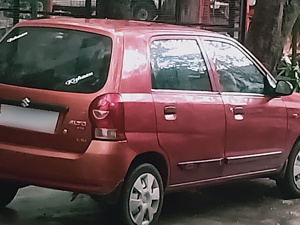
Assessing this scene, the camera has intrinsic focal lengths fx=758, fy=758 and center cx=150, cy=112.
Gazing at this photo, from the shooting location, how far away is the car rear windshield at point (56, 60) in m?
6.14

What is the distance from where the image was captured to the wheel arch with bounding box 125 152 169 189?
20.6 feet

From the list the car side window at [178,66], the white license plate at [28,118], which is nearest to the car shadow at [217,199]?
the car side window at [178,66]

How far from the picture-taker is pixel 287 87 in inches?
310

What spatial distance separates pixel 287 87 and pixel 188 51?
4.61 feet

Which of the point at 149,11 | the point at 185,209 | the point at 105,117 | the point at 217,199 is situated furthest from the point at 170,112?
the point at 149,11

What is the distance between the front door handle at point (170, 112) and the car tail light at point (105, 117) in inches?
24.0

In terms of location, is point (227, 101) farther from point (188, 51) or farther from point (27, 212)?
point (27, 212)

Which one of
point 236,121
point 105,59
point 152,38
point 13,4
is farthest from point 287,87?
point 13,4

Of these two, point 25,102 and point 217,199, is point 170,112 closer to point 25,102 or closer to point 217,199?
point 25,102

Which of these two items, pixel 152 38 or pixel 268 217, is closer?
pixel 152 38

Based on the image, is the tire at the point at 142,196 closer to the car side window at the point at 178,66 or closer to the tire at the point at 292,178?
the car side window at the point at 178,66

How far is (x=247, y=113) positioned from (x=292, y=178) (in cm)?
127

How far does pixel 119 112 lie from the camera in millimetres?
6020

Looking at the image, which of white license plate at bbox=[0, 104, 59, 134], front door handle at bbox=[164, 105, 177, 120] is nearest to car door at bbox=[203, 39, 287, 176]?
front door handle at bbox=[164, 105, 177, 120]
